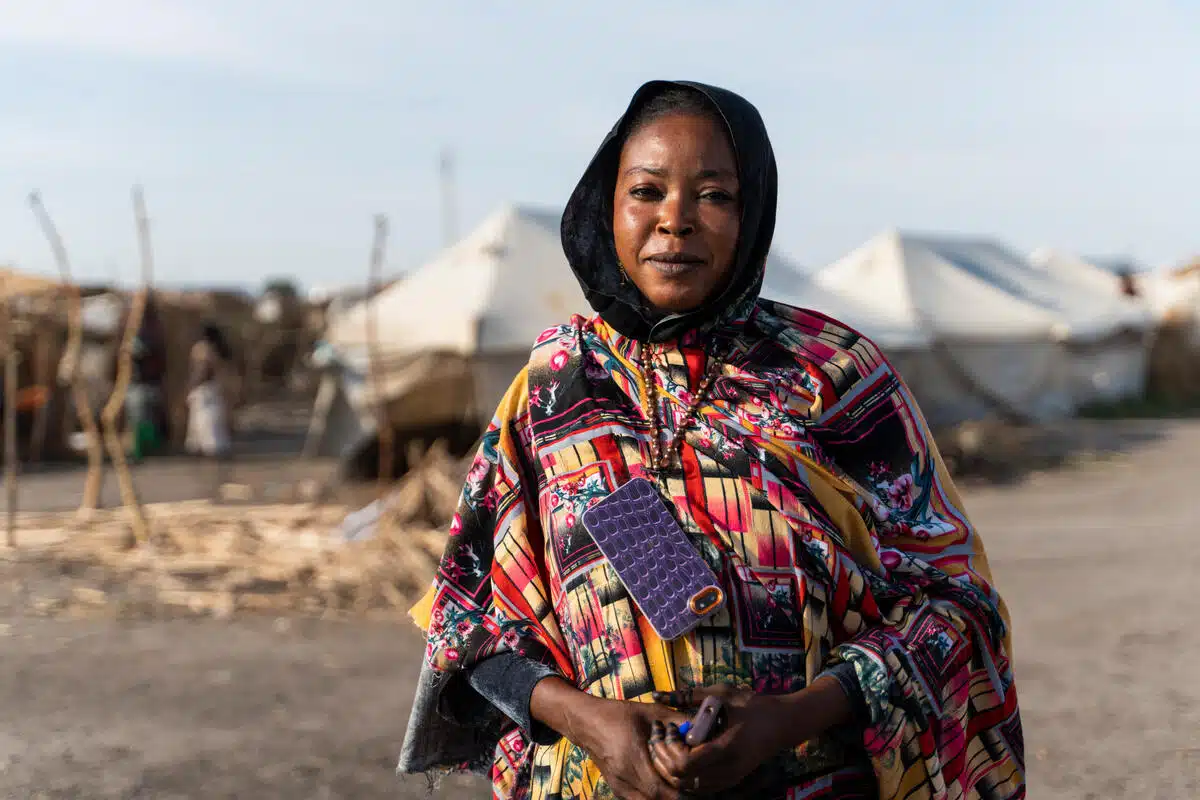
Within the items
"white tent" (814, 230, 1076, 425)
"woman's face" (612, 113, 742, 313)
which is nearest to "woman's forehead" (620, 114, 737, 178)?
"woman's face" (612, 113, 742, 313)

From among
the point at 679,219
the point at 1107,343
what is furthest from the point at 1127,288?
the point at 679,219

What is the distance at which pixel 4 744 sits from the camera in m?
4.62

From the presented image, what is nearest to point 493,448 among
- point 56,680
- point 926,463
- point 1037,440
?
point 926,463

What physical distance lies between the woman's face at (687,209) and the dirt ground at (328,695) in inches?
119

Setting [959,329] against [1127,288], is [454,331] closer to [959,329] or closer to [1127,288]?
[959,329]

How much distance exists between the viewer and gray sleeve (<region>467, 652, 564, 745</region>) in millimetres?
1492

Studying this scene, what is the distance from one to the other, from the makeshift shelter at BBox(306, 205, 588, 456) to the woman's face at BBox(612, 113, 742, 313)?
950cm

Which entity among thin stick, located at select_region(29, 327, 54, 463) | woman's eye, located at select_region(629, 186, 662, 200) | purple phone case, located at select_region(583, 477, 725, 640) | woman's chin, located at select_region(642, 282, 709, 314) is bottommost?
thin stick, located at select_region(29, 327, 54, 463)

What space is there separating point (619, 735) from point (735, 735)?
0.48ft

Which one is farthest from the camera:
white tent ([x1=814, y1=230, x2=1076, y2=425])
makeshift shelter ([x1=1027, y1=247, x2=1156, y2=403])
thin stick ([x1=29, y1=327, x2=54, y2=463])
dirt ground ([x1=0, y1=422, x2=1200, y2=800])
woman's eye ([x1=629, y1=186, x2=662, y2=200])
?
makeshift shelter ([x1=1027, y1=247, x2=1156, y2=403])

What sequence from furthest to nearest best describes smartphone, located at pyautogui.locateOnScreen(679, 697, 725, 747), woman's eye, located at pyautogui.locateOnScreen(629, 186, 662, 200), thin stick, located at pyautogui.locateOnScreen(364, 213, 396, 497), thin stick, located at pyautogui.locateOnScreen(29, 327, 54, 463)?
thin stick, located at pyautogui.locateOnScreen(29, 327, 54, 463), thin stick, located at pyautogui.locateOnScreen(364, 213, 396, 497), woman's eye, located at pyautogui.locateOnScreen(629, 186, 662, 200), smartphone, located at pyautogui.locateOnScreen(679, 697, 725, 747)

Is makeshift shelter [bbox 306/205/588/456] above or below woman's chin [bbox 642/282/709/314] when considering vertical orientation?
below

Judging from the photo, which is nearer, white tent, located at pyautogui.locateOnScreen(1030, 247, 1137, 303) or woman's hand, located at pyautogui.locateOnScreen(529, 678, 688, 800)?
woman's hand, located at pyautogui.locateOnScreen(529, 678, 688, 800)

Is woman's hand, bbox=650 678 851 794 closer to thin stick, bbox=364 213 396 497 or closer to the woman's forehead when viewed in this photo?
the woman's forehead
